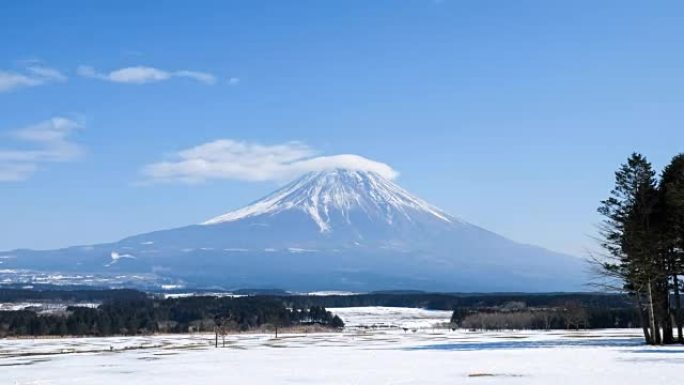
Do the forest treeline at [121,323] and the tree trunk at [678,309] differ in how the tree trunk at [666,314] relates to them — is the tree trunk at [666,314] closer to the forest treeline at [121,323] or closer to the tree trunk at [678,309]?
the tree trunk at [678,309]

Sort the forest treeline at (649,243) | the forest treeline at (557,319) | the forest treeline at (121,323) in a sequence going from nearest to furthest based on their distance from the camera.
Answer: the forest treeline at (649,243) < the forest treeline at (557,319) < the forest treeline at (121,323)

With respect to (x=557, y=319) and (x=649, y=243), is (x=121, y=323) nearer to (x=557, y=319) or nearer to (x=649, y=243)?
(x=557, y=319)

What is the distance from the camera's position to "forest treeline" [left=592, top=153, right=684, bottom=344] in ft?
175


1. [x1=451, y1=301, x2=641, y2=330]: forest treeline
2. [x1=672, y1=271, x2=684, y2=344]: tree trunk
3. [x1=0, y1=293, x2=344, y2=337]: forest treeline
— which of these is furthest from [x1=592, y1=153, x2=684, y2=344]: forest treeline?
[x1=0, y1=293, x2=344, y2=337]: forest treeline

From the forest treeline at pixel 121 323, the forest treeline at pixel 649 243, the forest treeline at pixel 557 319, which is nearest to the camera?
the forest treeline at pixel 649 243

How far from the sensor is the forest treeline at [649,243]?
175 feet

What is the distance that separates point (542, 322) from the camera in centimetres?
16088

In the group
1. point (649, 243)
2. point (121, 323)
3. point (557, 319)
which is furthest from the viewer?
point (121, 323)

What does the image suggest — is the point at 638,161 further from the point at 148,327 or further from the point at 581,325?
the point at 148,327

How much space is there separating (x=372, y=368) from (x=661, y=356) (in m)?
14.4

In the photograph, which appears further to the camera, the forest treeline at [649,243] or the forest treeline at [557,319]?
the forest treeline at [557,319]

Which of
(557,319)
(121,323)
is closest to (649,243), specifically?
(557,319)

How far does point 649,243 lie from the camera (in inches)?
2111

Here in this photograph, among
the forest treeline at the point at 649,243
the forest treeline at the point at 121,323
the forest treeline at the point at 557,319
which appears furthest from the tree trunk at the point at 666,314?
the forest treeline at the point at 121,323
